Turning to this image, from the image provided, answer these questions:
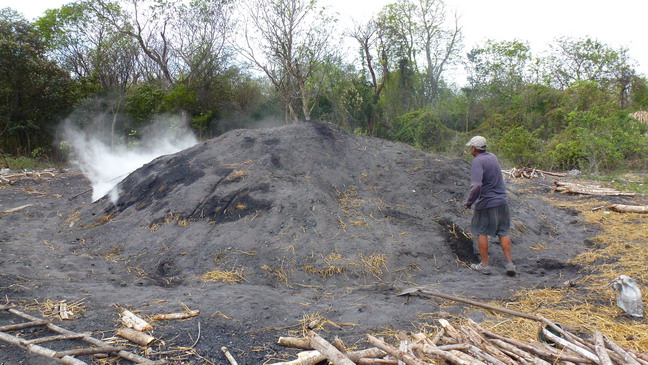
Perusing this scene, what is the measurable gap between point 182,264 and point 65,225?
351 cm

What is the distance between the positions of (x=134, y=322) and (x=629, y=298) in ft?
12.5

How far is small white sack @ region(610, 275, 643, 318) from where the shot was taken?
3158 mm

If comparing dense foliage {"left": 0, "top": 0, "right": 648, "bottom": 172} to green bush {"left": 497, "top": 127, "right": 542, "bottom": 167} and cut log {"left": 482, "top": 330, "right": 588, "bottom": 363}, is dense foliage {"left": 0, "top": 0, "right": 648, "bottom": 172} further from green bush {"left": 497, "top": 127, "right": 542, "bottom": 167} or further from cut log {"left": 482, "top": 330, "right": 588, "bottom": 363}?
cut log {"left": 482, "top": 330, "right": 588, "bottom": 363}

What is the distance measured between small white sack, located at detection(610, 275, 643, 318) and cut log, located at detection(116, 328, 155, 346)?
11.7 feet

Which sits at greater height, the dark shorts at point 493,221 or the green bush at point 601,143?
the green bush at point 601,143

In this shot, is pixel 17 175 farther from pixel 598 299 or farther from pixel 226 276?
pixel 598 299

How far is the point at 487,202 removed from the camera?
471 centimetres

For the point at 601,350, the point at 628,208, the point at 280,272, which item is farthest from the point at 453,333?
the point at 628,208

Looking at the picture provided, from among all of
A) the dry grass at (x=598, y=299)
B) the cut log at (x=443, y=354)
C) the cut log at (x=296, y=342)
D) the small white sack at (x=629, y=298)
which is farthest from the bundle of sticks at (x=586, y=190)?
the cut log at (x=296, y=342)

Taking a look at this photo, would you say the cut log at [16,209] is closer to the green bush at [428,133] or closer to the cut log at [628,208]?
the cut log at [628,208]

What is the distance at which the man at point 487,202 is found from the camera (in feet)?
15.4

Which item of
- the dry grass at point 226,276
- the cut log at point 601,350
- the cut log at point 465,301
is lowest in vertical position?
the cut log at point 465,301

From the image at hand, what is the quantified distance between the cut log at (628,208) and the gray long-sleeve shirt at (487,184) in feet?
13.2

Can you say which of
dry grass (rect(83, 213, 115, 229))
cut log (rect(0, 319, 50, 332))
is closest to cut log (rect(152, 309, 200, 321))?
cut log (rect(0, 319, 50, 332))
